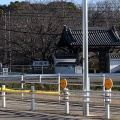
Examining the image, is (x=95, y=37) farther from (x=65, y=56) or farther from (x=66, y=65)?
(x=66, y=65)

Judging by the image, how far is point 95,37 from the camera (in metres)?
57.2

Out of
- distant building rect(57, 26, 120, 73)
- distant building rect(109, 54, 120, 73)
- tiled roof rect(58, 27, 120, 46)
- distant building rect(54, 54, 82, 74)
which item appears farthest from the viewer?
tiled roof rect(58, 27, 120, 46)

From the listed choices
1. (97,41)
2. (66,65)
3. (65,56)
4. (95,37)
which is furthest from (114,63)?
(65,56)

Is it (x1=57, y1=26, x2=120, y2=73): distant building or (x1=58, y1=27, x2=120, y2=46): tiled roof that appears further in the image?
(x1=58, y1=27, x2=120, y2=46): tiled roof

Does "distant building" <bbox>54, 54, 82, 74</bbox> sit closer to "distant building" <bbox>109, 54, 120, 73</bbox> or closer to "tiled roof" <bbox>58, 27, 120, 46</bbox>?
"tiled roof" <bbox>58, 27, 120, 46</bbox>

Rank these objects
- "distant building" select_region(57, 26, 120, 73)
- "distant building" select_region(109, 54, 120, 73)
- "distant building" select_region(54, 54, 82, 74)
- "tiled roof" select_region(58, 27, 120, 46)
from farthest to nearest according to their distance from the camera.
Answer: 1. "tiled roof" select_region(58, 27, 120, 46)
2. "distant building" select_region(57, 26, 120, 73)
3. "distant building" select_region(109, 54, 120, 73)
4. "distant building" select_region(54, 54, 82, 74)

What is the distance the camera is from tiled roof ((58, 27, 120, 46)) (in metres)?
55.4

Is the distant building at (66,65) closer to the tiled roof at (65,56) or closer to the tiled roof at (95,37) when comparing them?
the tiled roof at (65,56)

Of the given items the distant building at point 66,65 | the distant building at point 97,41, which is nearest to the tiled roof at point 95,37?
the distant building at point 97,41

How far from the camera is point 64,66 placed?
54188mm

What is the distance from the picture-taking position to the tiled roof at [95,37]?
5544 cm

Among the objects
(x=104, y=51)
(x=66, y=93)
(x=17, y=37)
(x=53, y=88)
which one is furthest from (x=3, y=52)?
(x=66, y=93)

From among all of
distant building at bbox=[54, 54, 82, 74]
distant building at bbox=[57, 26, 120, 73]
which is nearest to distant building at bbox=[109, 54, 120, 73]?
distant building at bbox=[57, 26, 120, 73]

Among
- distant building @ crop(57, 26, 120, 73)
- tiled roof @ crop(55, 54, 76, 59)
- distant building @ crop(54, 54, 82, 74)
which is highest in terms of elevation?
distant building @ crop(57, 26, 120, 73)
